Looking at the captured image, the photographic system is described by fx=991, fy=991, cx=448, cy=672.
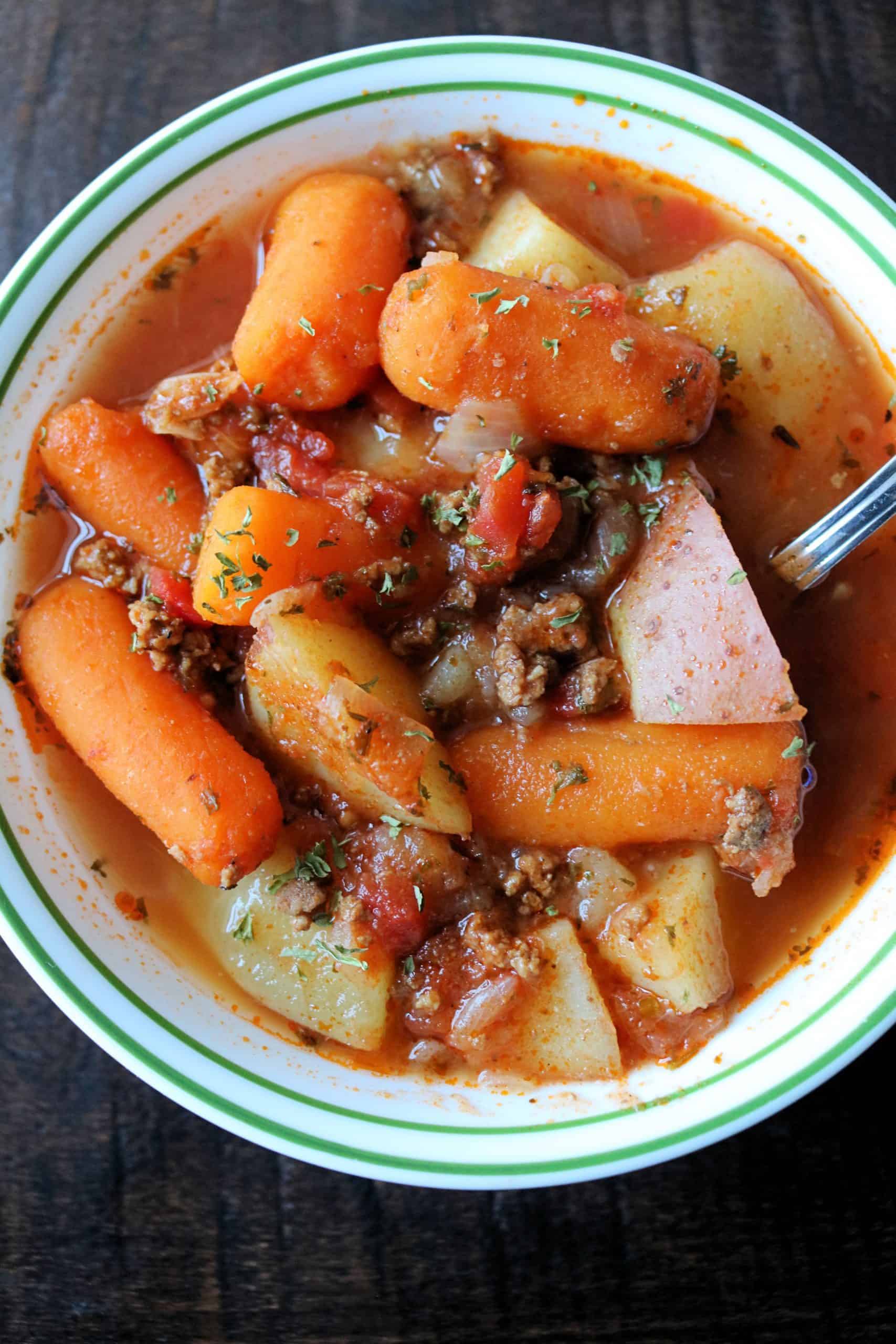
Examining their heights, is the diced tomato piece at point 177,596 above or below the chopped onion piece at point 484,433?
below

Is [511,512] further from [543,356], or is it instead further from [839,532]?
[839,532]

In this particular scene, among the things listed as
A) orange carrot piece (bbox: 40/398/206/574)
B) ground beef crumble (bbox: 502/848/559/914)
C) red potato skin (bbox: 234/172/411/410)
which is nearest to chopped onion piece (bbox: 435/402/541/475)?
red potato skin (bbox: 234/172/411/410)

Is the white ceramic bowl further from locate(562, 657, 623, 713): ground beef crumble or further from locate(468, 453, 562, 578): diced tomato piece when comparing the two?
locate(468, 453, 562, 578): diced tomato piece

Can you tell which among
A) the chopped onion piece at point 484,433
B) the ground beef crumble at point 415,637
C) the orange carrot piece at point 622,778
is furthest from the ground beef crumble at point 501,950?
the chopped onion piece at point 484,433

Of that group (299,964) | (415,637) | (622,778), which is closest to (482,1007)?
(299,964)

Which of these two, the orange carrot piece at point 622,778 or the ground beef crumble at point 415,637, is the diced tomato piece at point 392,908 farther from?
the ground beef crumble at point 415,637

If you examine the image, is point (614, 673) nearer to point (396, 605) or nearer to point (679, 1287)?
point (396, 605)

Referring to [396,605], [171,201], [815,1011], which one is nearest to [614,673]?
[396,605]
